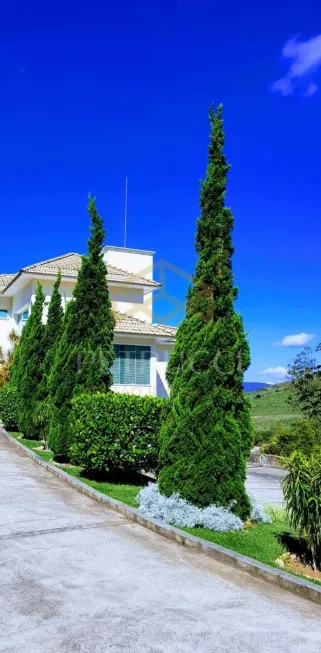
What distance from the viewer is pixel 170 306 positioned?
94.8 ft

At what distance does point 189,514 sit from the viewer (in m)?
7.21

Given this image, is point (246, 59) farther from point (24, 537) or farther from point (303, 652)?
point (303, 652)

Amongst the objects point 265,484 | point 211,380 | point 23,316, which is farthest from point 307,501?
point 23,316

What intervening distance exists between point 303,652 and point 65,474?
7.83m

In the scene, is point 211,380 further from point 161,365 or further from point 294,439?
point 161,365

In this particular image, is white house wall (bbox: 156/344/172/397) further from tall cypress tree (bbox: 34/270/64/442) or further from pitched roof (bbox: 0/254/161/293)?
tall cypress tree (bbox: 34/270/64/442)

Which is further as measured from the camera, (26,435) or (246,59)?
(26,435)

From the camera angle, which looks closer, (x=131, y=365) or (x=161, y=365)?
(x=131, y=365)

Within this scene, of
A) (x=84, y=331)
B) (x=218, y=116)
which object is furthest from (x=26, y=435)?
(x=218, y=116)

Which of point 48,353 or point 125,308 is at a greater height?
point 125,308

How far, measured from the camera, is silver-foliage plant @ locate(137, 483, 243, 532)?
7.09 meters

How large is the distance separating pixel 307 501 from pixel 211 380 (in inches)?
102

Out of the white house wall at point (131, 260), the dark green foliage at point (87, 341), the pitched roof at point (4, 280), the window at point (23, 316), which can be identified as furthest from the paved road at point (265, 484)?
the pitched roof at point (4, 280)

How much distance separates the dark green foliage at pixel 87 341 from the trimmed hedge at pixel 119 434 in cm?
266
